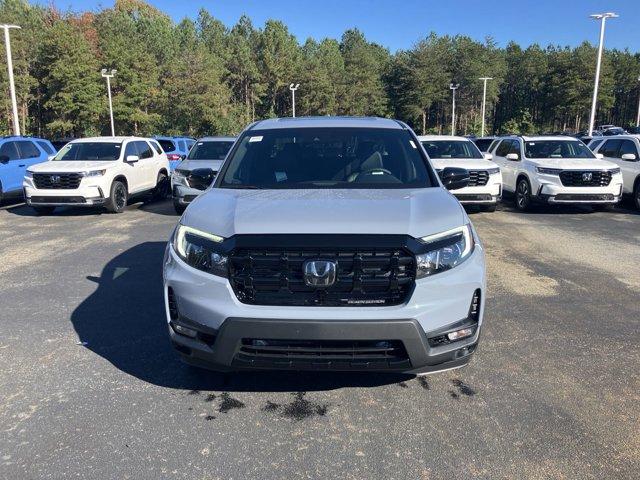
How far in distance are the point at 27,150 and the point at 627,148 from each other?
15.5 metres

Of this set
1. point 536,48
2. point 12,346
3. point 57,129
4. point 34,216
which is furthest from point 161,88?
point 536,48

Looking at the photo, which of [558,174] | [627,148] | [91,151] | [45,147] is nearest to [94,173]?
[91,151]

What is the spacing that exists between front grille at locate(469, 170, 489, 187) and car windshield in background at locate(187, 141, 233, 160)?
5.90 m

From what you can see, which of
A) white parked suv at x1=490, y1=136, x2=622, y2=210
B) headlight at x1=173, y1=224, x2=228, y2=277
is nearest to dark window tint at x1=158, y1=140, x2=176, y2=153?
white parked suv at x1=490, y1=136, x2=622, y2=210

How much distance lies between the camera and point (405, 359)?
119 inches

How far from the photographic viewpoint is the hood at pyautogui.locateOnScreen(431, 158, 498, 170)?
12211 millimetres

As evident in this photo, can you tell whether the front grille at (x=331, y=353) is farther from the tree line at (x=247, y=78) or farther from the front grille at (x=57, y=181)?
the tree line at (x=247, y=78)

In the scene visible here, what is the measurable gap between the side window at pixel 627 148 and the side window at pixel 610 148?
0.16 m

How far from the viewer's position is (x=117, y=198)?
12672 mm

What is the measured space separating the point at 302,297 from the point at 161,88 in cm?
5685

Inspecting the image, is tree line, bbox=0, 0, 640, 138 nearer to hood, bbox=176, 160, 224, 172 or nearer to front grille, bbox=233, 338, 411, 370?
hood, bbox=176, 160, 224, 172

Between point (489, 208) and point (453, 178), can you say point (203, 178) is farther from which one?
point (489, 208)

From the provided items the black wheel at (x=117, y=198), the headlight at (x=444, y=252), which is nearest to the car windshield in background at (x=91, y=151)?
the black wheel at (x=117, y=198)

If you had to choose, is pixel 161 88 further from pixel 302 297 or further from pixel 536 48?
pixel 536 48
